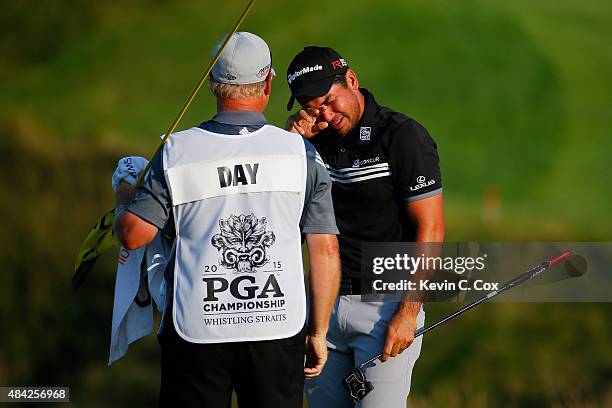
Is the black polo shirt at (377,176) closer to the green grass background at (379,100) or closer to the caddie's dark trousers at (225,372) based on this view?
the caddie's dark trousers at (225,372)

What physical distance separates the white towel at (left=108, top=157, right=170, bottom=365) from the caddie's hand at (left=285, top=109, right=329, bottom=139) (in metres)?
0.55

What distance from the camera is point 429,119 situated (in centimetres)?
814

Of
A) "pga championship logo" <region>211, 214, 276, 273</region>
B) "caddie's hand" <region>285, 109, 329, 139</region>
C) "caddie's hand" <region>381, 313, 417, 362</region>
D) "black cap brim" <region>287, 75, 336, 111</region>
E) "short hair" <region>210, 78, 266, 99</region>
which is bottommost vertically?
"caddie's hand" <region>381, 313, 417, 362</region>

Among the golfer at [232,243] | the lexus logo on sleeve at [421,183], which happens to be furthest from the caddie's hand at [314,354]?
the lexus logo on sleeve at [421,183]

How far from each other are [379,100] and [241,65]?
17.4ft

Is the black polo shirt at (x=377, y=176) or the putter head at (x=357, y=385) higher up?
the black polo shirt at (x=377, y=176)

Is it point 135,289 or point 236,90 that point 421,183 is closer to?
point 236,90

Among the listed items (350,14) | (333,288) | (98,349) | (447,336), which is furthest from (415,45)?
(333,288)

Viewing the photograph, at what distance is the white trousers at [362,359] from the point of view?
3.36 m

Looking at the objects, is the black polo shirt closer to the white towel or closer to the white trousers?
the white trousers

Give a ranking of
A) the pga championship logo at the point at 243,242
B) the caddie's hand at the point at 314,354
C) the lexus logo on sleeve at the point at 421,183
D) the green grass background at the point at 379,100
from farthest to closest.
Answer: the green grass background at the point at 379,100, the lexus logo on sleeve at the point at 421,183, the caddie's hand at the point at 314,354, the pga championship logo at the point at 243,242

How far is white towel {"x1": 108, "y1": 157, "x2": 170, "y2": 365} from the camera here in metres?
3.06

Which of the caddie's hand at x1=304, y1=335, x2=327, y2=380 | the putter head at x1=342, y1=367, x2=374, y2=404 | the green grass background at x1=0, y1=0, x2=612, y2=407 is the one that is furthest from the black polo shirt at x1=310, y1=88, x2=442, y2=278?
the green grass background at x1=0, y1=0, x2=612, y2=407

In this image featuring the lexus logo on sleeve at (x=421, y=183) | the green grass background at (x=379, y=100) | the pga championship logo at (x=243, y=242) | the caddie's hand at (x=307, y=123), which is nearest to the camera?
the pga championship logo at (x=243, y=242)
